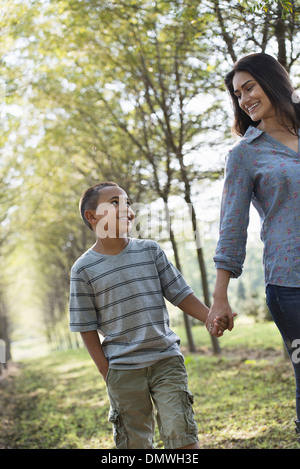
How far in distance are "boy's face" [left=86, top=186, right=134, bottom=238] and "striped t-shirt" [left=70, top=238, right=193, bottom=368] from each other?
0.12 m

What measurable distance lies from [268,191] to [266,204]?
59mm

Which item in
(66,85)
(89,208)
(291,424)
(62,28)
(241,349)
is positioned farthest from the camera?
(241,349)

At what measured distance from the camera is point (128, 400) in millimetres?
3000

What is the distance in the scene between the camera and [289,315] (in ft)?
7.00

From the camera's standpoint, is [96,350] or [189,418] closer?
[189,418]

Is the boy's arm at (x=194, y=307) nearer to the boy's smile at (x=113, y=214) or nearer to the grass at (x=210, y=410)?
the boy's smile at (x=113, y=214)

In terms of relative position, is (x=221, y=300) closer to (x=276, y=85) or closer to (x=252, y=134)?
(x=252, y=134)

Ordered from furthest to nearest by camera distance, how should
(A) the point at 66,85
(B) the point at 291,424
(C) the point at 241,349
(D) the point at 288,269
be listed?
(C) the point at 241,349 → (A) the point at 66,85 → (B) the point at 291,424 → (D) the point at 288,269

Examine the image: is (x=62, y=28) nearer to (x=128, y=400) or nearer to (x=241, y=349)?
(x=128, y=400)

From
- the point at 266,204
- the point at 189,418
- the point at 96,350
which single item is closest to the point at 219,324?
the point at 266,204

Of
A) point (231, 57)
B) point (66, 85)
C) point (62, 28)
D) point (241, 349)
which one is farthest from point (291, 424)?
→ point (66, 85)

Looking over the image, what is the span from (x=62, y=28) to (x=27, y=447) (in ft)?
20.9

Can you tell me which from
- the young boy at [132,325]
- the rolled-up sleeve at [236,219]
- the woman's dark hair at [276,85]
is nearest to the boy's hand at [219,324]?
the rolled-up sleeve at [236,219]

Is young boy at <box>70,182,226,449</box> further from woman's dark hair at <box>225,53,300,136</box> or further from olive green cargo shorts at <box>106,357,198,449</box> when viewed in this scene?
woman's dark hair at <box>225,53,300,136</box>
